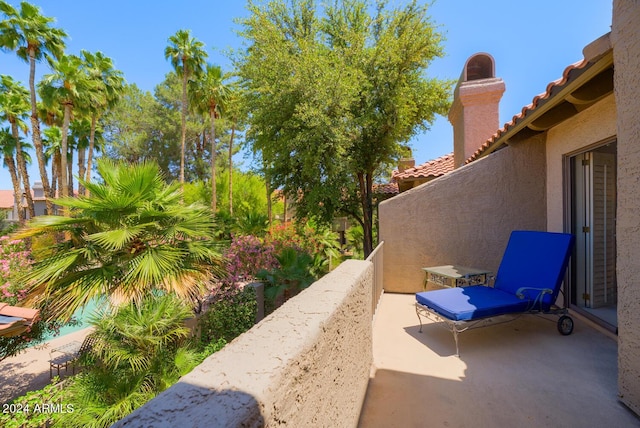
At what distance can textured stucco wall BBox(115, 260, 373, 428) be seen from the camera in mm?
965

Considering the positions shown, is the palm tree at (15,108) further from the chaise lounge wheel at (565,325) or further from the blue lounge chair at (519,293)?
the chaise lounge wheel at (565,325)

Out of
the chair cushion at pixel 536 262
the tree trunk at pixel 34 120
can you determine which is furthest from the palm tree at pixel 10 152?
the chair cushion at pixel 536 262

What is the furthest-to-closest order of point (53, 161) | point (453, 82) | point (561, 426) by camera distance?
point (53, 161), point (453, 82), point (561, 426)

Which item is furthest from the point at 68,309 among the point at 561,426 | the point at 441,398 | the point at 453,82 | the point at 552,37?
the point at 453,82

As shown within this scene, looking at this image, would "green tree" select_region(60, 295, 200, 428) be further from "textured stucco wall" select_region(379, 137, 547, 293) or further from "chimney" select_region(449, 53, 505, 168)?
"chimney" select_region(449, 53, 505, 168)

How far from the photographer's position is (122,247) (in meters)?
5.11

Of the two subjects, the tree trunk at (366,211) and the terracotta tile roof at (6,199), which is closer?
the tree trunk at (366,211)

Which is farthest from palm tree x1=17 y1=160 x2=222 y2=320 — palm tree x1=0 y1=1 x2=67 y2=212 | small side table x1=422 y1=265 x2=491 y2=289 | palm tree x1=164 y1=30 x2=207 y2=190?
palm tree x1=164 y1=30 x2=207 y2=190

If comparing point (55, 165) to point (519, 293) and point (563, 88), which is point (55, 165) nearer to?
point (519, 293)

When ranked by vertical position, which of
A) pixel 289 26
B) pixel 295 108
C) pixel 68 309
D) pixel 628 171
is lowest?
pixel 68 309

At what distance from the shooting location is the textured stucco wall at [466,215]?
20.8ft

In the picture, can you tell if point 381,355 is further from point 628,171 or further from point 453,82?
point 453,82

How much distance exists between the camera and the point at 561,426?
8.64 feet

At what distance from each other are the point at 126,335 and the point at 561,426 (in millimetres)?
5419
